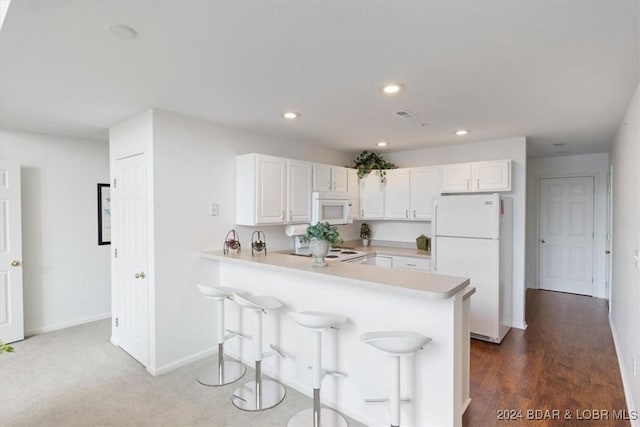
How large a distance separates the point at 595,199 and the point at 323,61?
Result: 6102mm

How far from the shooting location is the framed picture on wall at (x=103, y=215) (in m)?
4.55

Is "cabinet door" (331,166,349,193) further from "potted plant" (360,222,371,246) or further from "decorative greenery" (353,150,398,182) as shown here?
"potted plant" (360,222,371,246)

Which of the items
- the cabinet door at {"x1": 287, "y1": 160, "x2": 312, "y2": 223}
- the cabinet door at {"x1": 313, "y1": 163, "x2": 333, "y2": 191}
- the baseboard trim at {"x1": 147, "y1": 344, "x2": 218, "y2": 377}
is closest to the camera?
the baseboard trim at {"x1": 147, "y1": 344, "x2": 218, "y2": 377}

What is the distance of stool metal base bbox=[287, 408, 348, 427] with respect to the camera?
2.31m

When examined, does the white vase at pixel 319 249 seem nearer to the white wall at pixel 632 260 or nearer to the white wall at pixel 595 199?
the white wall at pixel 632 260

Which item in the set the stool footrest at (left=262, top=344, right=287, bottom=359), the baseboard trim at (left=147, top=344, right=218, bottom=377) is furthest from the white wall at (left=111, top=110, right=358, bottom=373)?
the stool footrest at (left=262, top=344, right=287, bottom=359)

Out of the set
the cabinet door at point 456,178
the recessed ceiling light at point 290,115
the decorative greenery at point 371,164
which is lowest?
the cabinet door at point 456,178

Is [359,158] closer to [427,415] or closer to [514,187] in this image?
[514,187]

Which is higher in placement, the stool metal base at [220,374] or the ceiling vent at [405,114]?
the ceiling vent at [405,114]

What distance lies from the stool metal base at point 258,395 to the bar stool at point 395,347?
1056 mm

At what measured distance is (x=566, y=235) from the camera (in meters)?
6.02

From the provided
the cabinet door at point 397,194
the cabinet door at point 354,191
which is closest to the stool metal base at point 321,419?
the cabinet door at point 354,191

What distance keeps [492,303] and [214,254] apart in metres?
3.10

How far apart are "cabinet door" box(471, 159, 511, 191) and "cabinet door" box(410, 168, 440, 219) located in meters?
0.50
